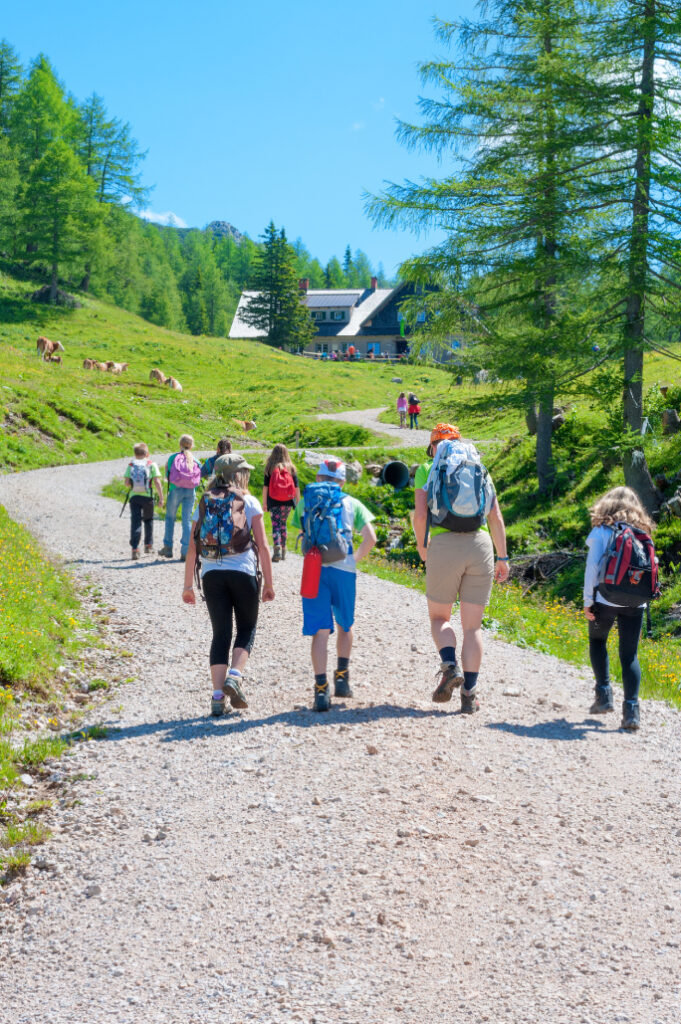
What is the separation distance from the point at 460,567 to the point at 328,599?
1072 millimetres

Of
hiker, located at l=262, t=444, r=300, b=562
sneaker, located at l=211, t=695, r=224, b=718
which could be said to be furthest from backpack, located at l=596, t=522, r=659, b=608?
hiker, located at l=262, t=444, r=300, b=562

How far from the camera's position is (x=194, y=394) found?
43.5m

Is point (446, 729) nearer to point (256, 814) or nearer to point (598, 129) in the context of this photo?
point (256, 814)

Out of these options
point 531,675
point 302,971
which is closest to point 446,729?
point 531,675

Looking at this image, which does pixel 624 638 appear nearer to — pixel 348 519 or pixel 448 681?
pixel 448 681

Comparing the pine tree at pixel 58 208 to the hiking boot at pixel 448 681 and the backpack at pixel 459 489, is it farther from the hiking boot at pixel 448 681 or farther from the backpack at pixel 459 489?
the hiking boot at pixel 448 681

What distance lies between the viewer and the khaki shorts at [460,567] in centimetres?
656

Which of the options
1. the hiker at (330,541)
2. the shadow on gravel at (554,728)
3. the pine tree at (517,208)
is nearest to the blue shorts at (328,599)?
the hiker at (330,541)

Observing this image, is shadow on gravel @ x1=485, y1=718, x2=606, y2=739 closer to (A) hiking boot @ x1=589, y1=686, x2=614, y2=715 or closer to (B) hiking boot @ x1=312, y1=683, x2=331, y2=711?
(A) hiking boot @ x1=589, y1=686, x2=614, y2=715

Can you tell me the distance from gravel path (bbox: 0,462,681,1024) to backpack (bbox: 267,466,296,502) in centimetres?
550

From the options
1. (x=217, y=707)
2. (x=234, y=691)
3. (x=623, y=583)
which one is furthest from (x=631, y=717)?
(x=217, y=707)

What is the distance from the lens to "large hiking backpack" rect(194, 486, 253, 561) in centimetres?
Answer: 654

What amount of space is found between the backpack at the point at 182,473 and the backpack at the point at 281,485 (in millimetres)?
1216

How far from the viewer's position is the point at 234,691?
674cm
